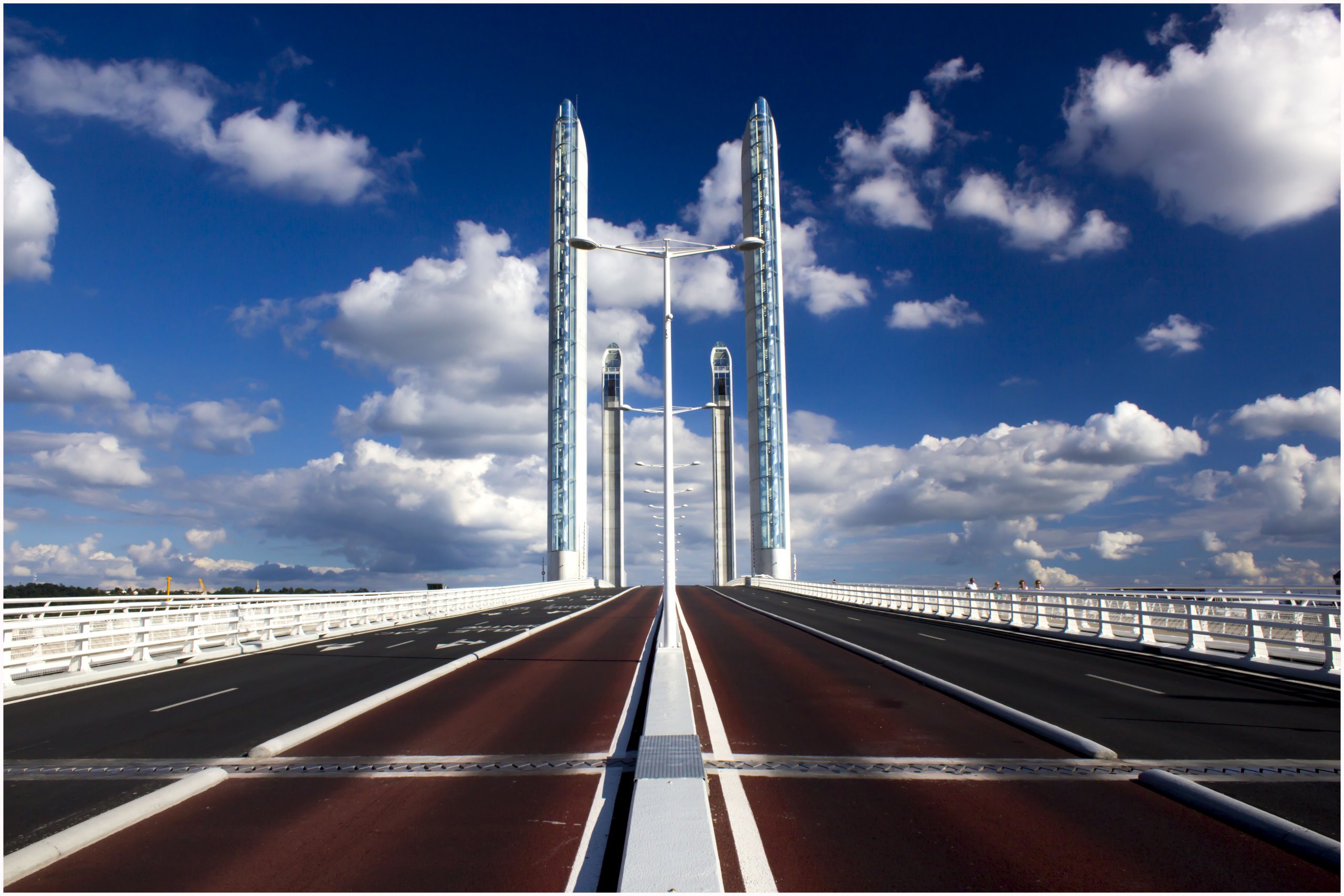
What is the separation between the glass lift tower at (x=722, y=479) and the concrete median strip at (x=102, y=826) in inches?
4115

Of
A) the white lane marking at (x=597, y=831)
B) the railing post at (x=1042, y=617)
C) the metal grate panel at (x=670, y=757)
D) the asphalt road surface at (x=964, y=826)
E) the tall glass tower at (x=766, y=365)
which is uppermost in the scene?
the tall glass tower at (x=766, y=365)

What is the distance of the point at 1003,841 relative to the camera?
5.56 m

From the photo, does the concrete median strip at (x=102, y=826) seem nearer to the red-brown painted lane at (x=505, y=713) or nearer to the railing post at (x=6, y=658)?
the red-brown painted lane at (x=505, y=713)

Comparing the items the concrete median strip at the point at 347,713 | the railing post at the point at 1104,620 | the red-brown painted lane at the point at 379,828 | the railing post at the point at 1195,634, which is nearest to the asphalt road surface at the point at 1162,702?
the railing post at the point at 1195,634

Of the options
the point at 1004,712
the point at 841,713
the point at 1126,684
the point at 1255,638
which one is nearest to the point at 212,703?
the point at 841,713

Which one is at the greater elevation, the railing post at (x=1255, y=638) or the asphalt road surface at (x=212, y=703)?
the railing post at (x=1255, y=638)

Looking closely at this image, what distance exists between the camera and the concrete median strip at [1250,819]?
513cm

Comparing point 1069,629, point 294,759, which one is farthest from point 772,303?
point 294,759

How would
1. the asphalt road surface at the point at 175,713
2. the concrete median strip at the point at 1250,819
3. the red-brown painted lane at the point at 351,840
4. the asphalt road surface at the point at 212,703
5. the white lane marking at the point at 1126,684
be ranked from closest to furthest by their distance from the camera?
the red-brown painted lane at the point at 351,840 → the concrete median strip at the point at 1250,819 → the asphalt road surface at the point at 175,713 → the asphalt road surface at the point at 212,703 → the white lane marking at the point at 1126,684

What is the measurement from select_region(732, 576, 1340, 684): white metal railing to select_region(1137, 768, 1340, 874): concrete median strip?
30.2 ft

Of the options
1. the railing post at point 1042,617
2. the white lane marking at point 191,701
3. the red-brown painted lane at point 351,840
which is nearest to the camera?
the red-brown painted lane at point 351,840

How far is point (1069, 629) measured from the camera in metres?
23.4

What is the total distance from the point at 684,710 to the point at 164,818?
5.32m

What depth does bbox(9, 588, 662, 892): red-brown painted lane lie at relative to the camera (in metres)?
4.97
